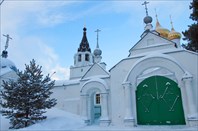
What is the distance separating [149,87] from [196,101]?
2.76 meters

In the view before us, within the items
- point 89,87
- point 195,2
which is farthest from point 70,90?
point 195,2

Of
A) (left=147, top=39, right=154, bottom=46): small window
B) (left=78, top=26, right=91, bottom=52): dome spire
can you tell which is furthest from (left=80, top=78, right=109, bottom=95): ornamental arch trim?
(left=78, top=26, right=91, bottom=52): dome spire

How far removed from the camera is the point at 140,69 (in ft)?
39.7

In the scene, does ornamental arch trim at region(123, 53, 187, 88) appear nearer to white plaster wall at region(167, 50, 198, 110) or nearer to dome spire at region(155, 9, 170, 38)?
white plaster wall at region(167, 50, 198, 110)

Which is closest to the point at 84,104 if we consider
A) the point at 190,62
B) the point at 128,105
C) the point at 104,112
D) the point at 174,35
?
the point at 104,112

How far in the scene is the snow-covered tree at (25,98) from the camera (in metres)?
10.8

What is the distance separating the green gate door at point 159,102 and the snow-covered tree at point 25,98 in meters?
5.84

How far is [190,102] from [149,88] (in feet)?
8.17

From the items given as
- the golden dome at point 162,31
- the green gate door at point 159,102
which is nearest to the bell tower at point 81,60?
the golden dome at point 162,31

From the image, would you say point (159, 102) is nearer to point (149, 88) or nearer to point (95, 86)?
point (149, 88)

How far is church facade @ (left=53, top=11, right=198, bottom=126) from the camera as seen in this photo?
10750 millimetres

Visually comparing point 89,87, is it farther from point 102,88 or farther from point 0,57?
point 0,57

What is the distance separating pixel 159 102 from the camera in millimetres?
11305

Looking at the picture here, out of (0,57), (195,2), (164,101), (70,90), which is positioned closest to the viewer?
(164,101)
